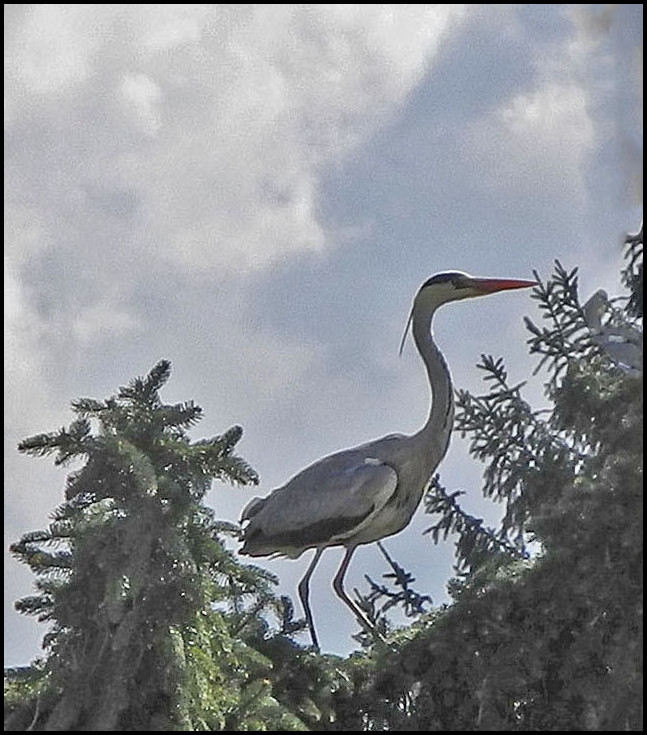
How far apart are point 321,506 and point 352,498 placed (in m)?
0.19

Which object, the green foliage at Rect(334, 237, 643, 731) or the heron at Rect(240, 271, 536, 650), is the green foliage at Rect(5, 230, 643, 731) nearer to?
the green foliage at Rect(334, 237, 643, 731)

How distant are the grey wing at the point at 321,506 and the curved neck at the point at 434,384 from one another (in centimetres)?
40

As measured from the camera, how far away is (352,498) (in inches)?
316

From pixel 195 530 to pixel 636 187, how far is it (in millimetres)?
2198

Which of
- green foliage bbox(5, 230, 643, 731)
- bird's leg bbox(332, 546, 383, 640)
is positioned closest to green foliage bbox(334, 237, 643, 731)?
green foliage bbox(5, 230, 643, 731)

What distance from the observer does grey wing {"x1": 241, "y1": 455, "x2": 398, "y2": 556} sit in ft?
26.4

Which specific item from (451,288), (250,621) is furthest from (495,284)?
(250,621)

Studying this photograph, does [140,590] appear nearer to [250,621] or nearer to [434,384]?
[250,621]

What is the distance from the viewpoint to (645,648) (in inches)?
189

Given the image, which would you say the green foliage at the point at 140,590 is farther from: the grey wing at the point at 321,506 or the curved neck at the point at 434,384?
the curved neck at the point at 434,384

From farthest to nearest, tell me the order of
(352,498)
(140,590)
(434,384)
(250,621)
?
(434,384) < (352,498) < (250,621) < (140,590)

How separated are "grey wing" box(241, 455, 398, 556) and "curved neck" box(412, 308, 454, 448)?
0.40 metres

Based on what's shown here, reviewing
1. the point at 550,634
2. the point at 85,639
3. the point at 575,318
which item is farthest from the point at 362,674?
the point at 575,318

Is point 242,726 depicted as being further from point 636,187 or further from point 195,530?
point 636,187
